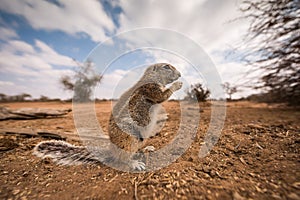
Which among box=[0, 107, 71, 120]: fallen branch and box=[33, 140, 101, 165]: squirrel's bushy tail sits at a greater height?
box=[0, 107, 71, 120]: fallen branch

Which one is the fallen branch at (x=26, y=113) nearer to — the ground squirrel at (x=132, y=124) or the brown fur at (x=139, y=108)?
the ground squirrel at (x=132, y=124)

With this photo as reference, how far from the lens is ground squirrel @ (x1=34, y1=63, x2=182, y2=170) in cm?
218

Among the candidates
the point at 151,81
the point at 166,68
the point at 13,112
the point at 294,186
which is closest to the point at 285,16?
the point at 166,68

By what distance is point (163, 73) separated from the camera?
296 cm

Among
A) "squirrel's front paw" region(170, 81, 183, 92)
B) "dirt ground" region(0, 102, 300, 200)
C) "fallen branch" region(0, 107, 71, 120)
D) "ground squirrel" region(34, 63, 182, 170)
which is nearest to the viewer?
"dirt ground" region(0, 102, 300, 200)

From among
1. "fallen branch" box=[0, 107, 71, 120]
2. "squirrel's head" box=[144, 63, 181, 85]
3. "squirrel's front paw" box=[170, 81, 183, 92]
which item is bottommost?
"fallen branch" box=[0, 107, 71, 120]

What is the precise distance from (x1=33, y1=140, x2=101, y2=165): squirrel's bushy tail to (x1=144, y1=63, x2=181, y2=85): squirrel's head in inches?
70.3

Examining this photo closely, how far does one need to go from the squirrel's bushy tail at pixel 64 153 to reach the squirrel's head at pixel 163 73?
5.86ft

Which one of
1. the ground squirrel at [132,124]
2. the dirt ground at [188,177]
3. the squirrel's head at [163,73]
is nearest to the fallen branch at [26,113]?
the dirt ground at [188,177]

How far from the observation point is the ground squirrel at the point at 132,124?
218 cm

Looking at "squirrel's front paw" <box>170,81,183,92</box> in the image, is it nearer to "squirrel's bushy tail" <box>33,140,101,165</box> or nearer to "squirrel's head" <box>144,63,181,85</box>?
"squirrel's head" <box>144,63,181,85</box>

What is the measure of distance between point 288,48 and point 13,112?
10060mm

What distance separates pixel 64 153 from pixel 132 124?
1.26m

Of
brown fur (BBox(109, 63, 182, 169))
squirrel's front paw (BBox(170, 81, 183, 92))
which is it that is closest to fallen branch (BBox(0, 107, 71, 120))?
brown fur (BBox(109, 63, 182, 169))
